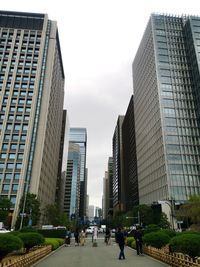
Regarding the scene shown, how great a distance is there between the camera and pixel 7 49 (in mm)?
86938

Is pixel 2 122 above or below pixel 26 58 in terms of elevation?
A: below

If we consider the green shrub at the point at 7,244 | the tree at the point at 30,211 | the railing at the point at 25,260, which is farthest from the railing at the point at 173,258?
the tree at the point at 30,211

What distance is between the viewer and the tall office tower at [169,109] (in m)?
76.6

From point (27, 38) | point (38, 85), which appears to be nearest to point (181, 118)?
point (38, 85)

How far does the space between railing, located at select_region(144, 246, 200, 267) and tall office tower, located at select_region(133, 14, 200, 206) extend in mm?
55863

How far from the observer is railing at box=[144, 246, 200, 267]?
1227 centimetres

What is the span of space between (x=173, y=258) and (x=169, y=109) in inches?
2922

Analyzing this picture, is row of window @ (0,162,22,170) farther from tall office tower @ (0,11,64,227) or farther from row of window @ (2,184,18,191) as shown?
row of window @ (2,184,18,191)

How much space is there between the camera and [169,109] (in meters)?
83.9

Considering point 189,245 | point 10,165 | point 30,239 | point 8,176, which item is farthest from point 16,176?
point 189,245

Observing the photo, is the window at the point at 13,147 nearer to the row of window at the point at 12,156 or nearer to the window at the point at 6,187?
the row of window at the point at 12,156

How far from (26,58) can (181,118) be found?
193 ft

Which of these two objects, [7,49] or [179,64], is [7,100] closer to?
[7,49]

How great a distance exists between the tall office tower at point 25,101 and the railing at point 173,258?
167 feet
